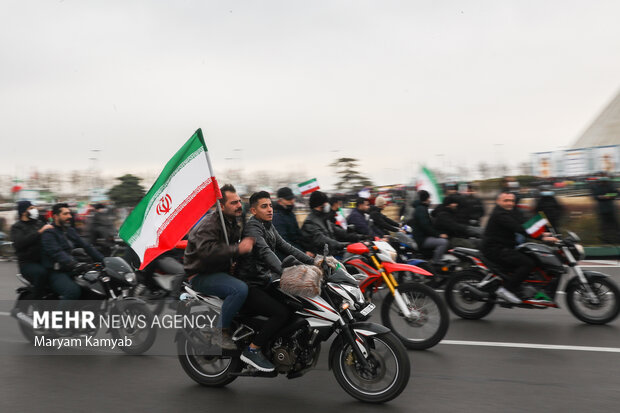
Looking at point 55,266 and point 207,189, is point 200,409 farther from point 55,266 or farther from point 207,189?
point 55,266

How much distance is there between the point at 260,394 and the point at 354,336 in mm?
1047

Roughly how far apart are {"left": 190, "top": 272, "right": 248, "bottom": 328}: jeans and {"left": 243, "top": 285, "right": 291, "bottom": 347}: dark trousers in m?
0.09

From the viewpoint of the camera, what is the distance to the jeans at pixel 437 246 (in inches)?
403

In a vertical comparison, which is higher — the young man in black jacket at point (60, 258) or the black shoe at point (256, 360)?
the young man in black jacket at point (60, 258)

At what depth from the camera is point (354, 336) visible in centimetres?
465

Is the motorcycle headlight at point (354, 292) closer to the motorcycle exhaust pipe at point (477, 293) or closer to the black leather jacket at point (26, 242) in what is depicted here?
the motorcycle exhaust pipe at point (477, 293)

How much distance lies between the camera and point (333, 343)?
4738 millimetres

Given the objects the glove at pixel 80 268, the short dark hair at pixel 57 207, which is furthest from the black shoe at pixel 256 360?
the short dark hair at pixel 57 207

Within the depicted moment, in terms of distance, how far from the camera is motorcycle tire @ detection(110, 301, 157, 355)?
21.3ft

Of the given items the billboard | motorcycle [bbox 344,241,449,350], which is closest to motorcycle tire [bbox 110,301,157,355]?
motorcycle [bbox 344,241,449,350]

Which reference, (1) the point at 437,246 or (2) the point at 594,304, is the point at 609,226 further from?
(2) the point at 594,304

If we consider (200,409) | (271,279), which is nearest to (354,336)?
(271,279)

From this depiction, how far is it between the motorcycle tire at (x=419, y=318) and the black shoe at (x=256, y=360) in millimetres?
2010

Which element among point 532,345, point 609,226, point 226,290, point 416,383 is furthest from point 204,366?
point 609,226
